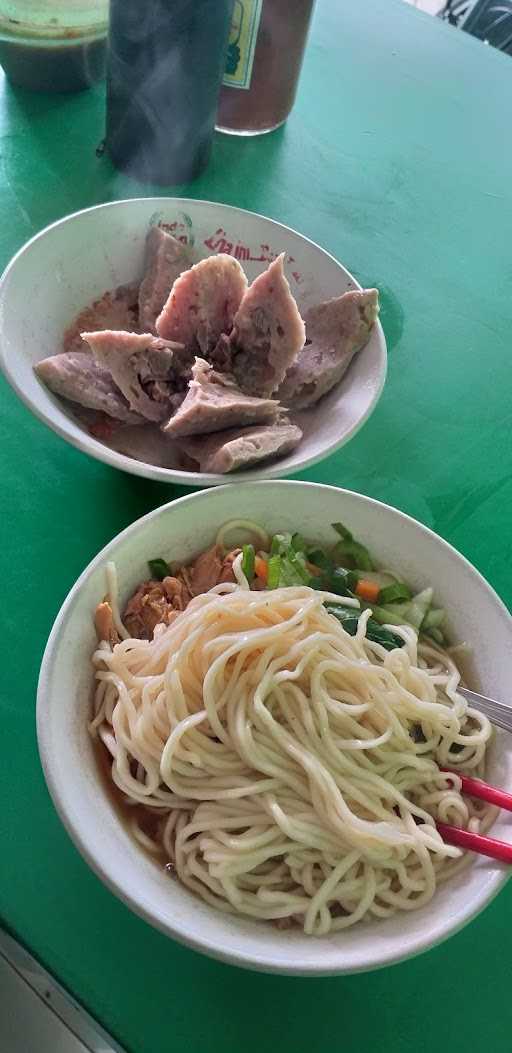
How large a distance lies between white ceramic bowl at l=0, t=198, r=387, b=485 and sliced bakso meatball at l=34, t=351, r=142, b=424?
0.02m

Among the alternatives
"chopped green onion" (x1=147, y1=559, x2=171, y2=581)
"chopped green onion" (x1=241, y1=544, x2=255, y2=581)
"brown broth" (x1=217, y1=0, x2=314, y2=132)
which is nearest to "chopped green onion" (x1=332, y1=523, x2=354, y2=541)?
"chopped green onion" (x1=241, y1=544, x2=255, y2=581)

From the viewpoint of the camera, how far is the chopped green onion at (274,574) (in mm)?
1021

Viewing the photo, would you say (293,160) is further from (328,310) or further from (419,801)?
(419,801)

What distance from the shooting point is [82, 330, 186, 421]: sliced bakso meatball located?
116 cm

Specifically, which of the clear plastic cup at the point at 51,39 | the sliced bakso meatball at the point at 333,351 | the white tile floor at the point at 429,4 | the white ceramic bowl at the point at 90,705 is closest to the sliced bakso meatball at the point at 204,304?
the sliced bakso meatball at the point at 333,351

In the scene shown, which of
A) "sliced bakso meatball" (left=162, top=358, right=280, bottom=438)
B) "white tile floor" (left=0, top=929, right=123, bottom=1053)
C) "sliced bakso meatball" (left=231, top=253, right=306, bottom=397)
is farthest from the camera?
"sliced bakso meatball" (left=231, top=253, right=306, bottom=397)

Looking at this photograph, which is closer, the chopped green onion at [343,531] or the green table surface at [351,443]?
the green table surface at [351,443]

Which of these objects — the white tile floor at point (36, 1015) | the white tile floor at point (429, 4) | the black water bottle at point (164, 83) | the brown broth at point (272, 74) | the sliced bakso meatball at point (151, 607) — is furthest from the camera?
the white tile floor at point (429, 4)

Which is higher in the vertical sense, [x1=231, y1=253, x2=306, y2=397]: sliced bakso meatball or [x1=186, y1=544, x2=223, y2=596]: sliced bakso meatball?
[x1=231, y1=253, x2=306, y2=397]: sliced bakso meatball

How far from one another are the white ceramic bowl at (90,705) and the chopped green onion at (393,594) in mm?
23

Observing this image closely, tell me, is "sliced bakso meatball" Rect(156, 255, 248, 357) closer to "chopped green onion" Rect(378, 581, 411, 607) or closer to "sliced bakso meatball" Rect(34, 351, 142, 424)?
"sliced bakso meatball" Rect(34, 351, 142, 424)

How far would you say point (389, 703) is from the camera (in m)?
0.93

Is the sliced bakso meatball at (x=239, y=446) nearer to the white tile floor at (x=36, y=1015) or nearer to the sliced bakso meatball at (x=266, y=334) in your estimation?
the sliced bakso meatball at (x=266, y=334)

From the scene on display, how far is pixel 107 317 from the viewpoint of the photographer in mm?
1316
